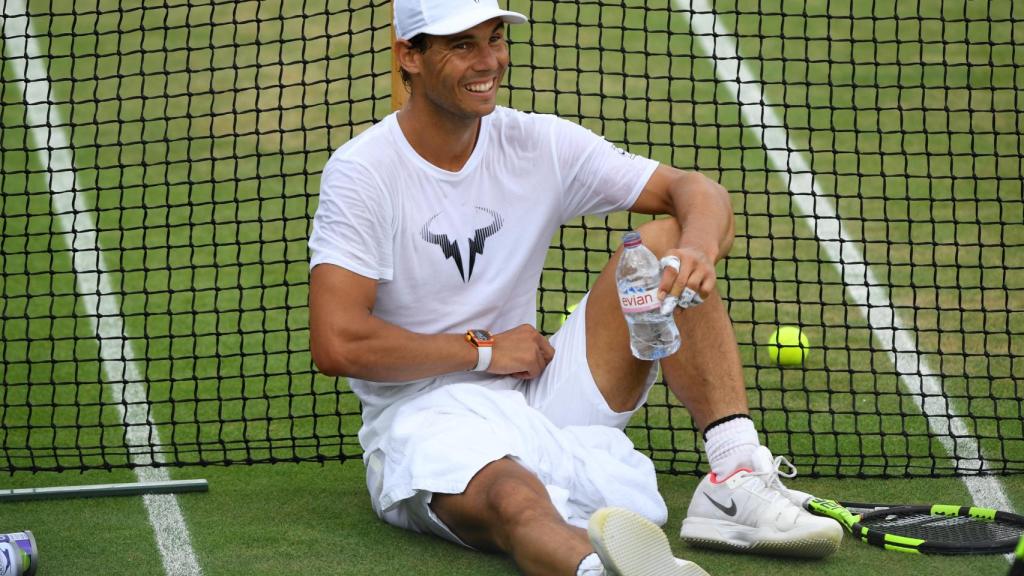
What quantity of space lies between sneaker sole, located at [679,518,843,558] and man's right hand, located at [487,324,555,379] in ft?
2.26

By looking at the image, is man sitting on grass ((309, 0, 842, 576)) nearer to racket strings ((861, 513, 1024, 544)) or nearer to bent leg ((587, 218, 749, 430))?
bent leg ((587, 218, 749, 430))

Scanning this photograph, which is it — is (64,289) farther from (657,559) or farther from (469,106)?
(657,559)

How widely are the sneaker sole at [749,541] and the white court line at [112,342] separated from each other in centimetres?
→ 153

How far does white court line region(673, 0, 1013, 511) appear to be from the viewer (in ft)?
18.0

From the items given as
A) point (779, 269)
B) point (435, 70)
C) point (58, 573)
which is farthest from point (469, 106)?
point (779, 269)

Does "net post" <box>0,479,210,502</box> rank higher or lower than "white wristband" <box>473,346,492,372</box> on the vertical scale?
lower

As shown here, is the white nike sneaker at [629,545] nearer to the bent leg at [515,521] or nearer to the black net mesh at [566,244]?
the bent leg at [515,521]

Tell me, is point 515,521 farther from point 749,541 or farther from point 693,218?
point 693,218

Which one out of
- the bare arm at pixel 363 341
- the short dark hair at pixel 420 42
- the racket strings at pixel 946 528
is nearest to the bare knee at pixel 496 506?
the bare arm at pixel 363 341

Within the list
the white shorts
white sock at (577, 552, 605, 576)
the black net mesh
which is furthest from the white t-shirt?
white sock at (577, 552, 605, 576)

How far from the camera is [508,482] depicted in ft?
13.7

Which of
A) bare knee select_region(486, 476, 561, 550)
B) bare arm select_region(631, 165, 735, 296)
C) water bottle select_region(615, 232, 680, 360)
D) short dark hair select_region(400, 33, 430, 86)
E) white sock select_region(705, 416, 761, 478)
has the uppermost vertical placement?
short dark hair select_region(400, 33, 430, 86)

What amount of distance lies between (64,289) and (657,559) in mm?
4752

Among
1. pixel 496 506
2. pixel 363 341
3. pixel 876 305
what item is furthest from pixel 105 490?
pixel 876 305
